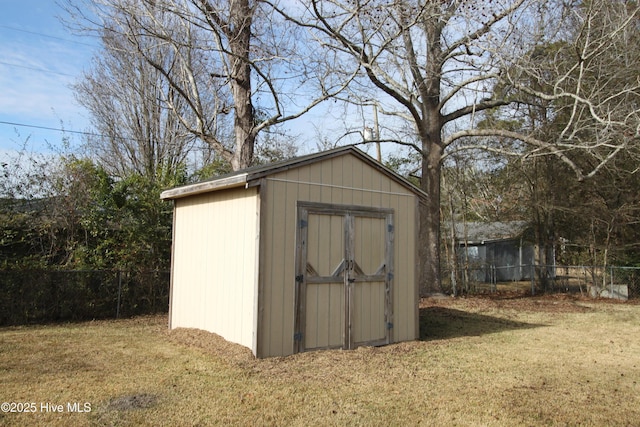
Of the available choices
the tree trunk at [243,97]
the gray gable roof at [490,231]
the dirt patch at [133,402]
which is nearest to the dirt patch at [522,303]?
the gray gable roof at [490,231]

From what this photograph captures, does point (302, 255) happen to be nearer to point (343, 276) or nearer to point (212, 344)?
point (343, 276)

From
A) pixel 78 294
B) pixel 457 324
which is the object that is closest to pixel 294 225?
pixel 457 324

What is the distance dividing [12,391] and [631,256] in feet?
55.3

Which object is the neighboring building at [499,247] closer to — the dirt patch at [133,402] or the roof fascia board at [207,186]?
the roof fascia board at [207,186]

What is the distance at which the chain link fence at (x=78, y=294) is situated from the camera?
8.91 metres

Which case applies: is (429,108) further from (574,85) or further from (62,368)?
(62,368)

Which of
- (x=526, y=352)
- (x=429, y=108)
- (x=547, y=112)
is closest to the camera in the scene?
(x=526, y=352)

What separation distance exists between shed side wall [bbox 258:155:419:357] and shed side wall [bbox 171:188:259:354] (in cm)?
20

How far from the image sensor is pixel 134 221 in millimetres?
10727

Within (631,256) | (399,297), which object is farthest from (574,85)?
(399,297)

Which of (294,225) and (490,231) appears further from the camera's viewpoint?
(490,231)

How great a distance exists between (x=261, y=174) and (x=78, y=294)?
5.23 metres

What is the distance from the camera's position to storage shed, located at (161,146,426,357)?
257 inches

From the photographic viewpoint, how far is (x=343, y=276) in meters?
7.17
